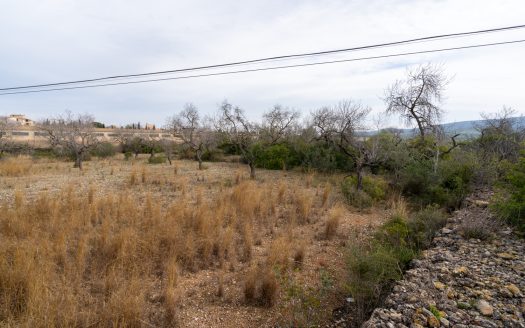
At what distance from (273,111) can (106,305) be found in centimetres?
1474

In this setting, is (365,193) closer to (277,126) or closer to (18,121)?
(277,126)

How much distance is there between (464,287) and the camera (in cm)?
298

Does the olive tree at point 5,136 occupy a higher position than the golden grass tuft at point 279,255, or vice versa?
the olive tree at point 5,136

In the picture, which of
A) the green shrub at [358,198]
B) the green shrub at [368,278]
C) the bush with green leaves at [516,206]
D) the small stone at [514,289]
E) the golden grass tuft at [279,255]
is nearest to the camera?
the small stone at [514,289]

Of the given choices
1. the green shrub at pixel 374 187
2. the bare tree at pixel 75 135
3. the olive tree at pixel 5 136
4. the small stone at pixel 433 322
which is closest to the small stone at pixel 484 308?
the small stone at pixel 433 322

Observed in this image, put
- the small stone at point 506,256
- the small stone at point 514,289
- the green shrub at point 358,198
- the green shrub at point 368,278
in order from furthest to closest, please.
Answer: the green shrub at point 358,198
the small stone at point 506,256
the green shrub at point 368,278
the small stone at point 514,289

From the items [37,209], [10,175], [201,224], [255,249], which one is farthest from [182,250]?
[10,175]

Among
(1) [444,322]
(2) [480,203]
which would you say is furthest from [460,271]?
(2) [480,203]

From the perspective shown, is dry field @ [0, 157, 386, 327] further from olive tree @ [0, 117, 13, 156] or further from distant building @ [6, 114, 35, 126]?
distant building @ [6, 114, 35, 126]

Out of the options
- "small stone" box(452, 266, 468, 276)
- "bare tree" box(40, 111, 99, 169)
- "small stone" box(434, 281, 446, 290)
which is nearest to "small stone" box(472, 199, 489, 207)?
"small stone" box(452, 266, 468, 276)

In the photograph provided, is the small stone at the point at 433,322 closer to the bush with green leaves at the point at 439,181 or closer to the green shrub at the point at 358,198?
the green shrub at the point at 358,198

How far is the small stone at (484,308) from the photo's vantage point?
2523 millimetres

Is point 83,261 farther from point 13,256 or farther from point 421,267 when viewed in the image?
point 421,267

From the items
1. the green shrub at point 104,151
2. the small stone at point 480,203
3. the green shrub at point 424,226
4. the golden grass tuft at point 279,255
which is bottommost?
the golden grass tuft at point 279,255
